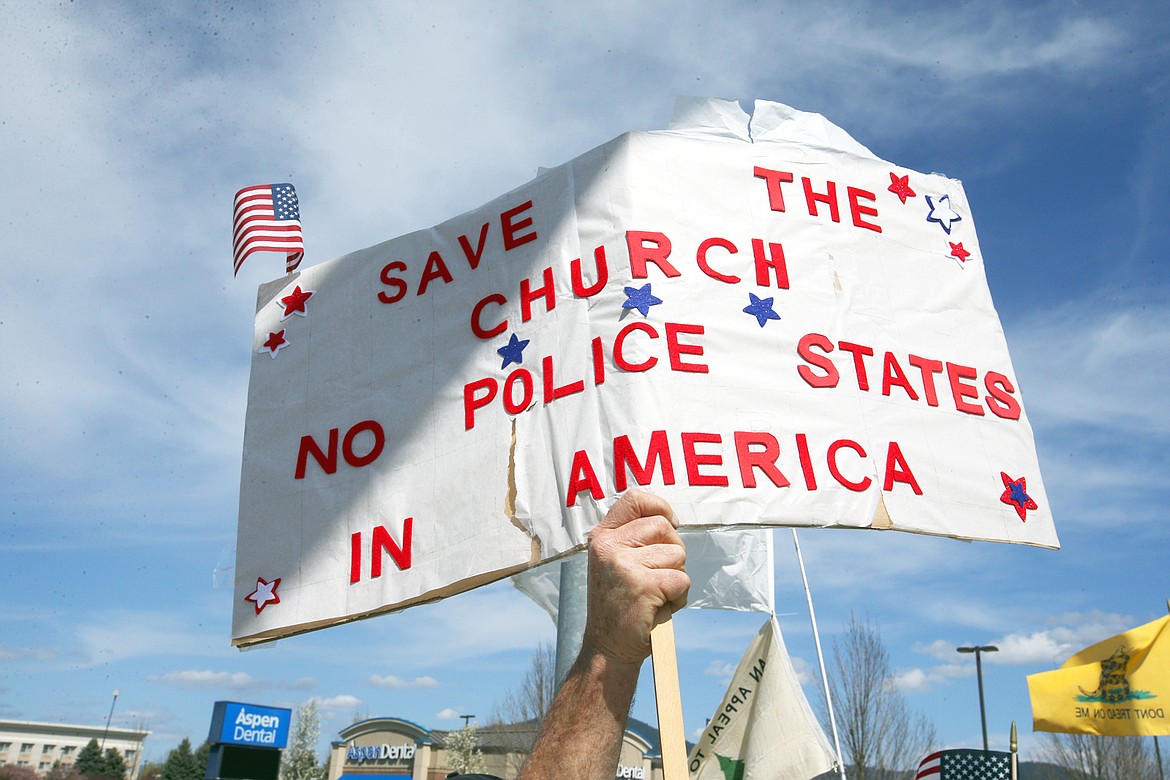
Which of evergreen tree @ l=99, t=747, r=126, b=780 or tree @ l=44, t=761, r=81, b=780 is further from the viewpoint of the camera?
evergreen tree @ l=99, t=747, r=126, b=780

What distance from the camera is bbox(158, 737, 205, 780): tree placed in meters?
65.9

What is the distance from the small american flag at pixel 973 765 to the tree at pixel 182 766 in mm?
70020

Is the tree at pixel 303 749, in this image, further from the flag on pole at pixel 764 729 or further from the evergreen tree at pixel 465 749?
the flag on pole at pixel 764 729

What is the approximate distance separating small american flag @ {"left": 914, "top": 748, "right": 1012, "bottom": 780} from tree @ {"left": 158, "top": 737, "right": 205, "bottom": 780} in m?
70.0

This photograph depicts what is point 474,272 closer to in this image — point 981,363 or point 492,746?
point 981,363

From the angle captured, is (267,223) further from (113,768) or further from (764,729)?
(113,768)

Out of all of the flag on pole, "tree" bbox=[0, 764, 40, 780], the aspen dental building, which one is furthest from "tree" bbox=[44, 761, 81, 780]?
the flag on pole

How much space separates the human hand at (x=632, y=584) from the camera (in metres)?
2.05

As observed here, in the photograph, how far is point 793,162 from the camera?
3615mm

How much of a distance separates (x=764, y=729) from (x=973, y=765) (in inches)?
63.8

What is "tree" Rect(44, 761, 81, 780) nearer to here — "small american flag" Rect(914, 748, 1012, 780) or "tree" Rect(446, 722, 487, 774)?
"tree" Rect(446, 722, 487, 774)

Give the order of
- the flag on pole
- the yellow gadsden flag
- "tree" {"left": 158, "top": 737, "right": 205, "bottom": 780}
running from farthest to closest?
"tree" {"left": 158, "top": 737, "right": 205, "bottom": 780}, the flag on pole, the yellow gadsden flag

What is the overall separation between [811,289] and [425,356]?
1524mm

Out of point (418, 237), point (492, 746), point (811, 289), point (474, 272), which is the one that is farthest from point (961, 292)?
point (492, 746)
